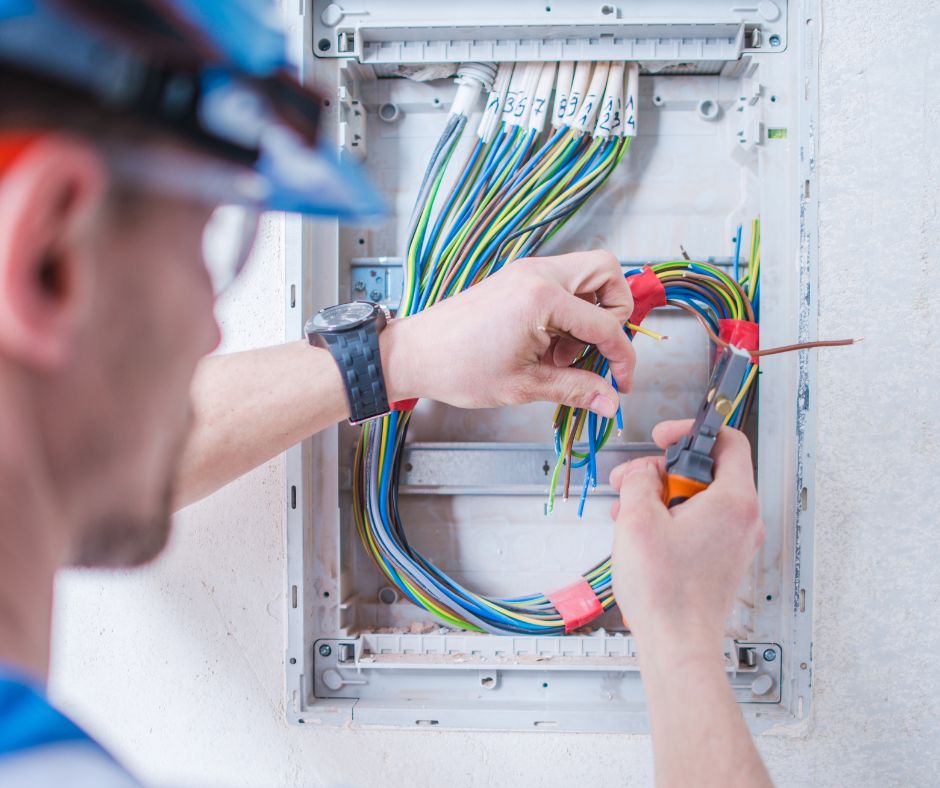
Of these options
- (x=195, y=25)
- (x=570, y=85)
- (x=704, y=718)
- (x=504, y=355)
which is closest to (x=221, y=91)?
(x=195, y=25)

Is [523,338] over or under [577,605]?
over

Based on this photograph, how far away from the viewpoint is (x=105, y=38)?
317 millimetres

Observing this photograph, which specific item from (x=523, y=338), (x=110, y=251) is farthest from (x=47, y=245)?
(x=523, y=338)

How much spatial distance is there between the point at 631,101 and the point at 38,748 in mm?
1048

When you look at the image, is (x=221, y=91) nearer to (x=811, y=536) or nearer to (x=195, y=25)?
(x=195, y=25)

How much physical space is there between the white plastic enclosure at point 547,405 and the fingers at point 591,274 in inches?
8.5

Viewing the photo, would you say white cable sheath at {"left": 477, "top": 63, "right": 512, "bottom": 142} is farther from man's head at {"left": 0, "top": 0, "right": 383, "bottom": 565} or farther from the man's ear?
the man's ear

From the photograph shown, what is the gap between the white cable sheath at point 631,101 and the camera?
3.43 ft

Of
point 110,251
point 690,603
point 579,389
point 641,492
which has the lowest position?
point 690,603

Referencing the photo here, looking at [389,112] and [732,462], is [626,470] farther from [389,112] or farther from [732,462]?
[389,112]

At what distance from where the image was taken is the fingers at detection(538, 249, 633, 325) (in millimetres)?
878

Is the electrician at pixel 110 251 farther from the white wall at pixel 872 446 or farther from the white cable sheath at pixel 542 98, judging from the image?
the white cable sheath at pixel 542 98

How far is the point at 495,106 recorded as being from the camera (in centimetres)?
107

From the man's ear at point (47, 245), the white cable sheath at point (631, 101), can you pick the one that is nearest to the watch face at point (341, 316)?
the white cable sheath at point (631, 101)
